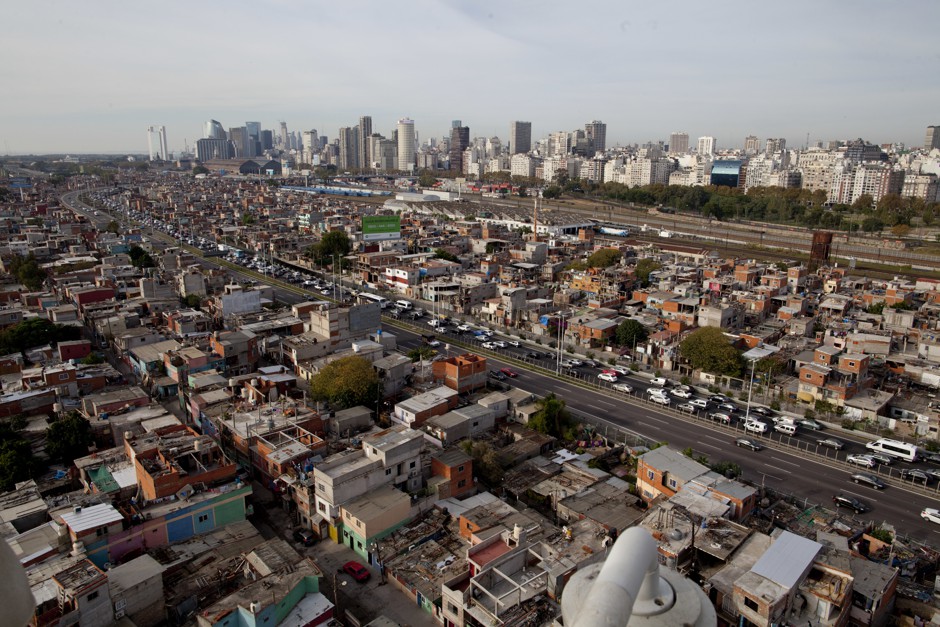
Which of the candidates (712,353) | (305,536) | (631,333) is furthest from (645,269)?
(305,536)

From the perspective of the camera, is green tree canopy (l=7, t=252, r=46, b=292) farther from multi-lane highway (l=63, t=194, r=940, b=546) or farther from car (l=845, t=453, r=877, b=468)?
car (l=845, t=453, r=877, b=468)

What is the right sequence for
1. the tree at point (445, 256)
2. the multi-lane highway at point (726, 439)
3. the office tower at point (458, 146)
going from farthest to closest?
the office tower at point (458, 146)
the tree at point (445, 256)
the multi-lane highway at point (726, 439)

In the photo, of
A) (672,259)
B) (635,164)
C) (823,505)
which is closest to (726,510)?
(823,505)

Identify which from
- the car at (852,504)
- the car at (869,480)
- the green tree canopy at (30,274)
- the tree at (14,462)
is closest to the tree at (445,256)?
the green tree canopy at (30,274)

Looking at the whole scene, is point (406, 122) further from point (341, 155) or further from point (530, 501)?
point (530, 501)

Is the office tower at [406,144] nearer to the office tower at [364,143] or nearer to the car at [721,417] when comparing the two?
the office tower at [364,143]

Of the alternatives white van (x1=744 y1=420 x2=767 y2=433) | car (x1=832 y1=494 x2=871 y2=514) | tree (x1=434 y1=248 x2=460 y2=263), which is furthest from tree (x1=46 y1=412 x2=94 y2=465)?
tree (x1=434 y1=248 x2=460 y2=263)
